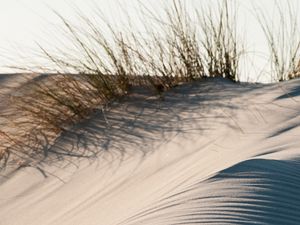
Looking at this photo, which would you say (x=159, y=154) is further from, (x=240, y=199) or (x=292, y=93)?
(x=240, y=199)

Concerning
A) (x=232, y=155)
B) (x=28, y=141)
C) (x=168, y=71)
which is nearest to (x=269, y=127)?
(x=232, y=155)

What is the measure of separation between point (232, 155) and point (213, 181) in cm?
119

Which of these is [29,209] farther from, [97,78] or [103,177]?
[97,78]

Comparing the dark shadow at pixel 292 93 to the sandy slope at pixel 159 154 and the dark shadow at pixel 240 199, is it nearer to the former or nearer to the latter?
the sandy slope at pixel 159 154

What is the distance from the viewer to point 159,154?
4773 mm

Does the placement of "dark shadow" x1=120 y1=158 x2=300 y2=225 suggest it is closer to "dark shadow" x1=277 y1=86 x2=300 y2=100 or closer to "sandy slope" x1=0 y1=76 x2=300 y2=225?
"sandy slope" x1=0 y1=76 x2=300 y2=225

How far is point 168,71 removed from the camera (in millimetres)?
5543

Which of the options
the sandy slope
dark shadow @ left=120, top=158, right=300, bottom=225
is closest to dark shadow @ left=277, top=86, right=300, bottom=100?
the sandy slope

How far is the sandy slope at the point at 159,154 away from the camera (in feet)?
12.7

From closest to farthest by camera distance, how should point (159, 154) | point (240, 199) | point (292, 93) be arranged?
point (240, 199) < point (159, 154) < point (292, 93)

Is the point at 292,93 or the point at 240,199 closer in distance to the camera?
the point at 240,199

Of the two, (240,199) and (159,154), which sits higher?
(240,199)

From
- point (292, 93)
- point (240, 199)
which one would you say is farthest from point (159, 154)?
point (240, 199)

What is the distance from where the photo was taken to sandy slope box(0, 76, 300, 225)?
12.7ft
